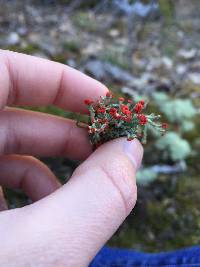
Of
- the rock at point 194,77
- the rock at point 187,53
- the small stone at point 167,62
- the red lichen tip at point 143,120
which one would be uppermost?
the red lichen tip at point 143,120

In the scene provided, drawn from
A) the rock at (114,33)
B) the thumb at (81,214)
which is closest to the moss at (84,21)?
the rock at (114,33)

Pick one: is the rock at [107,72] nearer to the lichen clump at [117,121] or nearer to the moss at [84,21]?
the moss at [84,21]

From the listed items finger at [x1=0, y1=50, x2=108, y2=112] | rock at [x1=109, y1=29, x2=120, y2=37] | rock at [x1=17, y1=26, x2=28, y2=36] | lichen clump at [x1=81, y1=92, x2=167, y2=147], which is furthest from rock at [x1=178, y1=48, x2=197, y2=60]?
lichen clump at [x1=81, y1=92, x2=167, y2=147]

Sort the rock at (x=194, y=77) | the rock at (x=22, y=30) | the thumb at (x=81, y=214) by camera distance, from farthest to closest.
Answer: the rock at (x=22, y=30) < the rock at (x=194, y=77) < the thumb at (x=81, y=214)

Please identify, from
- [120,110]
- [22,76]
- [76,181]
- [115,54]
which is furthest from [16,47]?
[76,181]

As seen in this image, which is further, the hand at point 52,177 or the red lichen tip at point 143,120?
the red lichen tip at point 143,120

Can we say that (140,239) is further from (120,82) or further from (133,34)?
(133,34)

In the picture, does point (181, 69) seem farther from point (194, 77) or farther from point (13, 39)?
point (13, 39)
